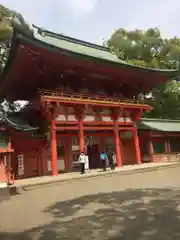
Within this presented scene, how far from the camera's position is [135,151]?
23.1 meters

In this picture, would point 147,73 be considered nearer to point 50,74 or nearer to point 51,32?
point 50,74

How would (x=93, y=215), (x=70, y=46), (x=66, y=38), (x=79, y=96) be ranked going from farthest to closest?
(x=66, y=38), (x=70, y=46), (x=79, y=96), (x=93, y=215)

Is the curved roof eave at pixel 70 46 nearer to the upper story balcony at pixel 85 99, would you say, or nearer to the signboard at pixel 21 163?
the upper story balcony at pixel 85 99

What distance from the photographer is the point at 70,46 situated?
914 inches

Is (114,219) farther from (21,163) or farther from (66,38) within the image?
(66,38)

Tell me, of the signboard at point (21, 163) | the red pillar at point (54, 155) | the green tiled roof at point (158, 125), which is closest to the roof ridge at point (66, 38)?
the green tiled roof at point (158, 125)

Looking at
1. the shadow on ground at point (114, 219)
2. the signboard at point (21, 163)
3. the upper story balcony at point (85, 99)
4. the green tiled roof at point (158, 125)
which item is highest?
the upper story balcony at point (85, 99)

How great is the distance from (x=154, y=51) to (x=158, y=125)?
52.3 feet

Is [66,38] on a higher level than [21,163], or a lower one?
higher

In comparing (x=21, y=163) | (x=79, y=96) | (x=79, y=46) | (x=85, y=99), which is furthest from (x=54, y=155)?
(x=79, y=46)

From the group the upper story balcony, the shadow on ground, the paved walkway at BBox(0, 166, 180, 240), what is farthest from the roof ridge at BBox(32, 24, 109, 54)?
→ the shadow on ground

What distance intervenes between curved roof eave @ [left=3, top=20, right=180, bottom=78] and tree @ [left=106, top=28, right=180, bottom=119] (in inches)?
425

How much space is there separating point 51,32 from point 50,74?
24.1 ft

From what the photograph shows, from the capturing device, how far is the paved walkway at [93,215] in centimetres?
558
